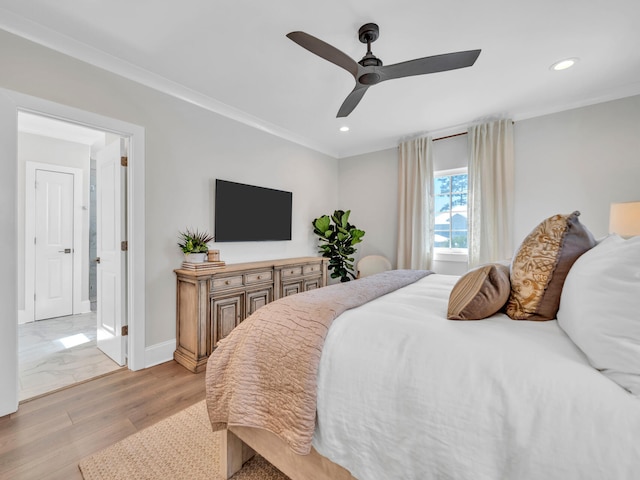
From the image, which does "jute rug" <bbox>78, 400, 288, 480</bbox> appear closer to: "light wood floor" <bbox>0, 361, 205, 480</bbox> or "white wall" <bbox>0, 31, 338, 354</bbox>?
"light wood floor" <bbox>0, 361, 205, 480</bbox>

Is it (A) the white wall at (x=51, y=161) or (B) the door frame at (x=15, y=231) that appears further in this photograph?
(A) the white wall at (x=51, y=161)

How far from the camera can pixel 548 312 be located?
109 centimetres

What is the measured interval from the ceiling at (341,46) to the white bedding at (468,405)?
1.98 m

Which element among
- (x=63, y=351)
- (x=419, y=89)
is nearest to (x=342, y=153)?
(x=419, y=89)

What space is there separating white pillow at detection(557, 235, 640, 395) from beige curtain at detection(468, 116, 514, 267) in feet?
8.81

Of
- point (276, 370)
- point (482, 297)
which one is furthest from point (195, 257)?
point (482, 297)

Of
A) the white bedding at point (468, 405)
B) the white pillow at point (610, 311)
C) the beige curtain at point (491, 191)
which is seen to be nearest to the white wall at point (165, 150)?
the white bedding at point (468, 405)

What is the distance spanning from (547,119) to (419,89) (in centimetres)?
168

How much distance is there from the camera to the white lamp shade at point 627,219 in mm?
2115

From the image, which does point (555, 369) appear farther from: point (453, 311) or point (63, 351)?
point (63, 351)

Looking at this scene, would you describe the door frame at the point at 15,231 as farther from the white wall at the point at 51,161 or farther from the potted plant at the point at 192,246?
the white wall at the point at 51,161

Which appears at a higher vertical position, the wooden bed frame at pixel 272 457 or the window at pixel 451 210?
the window at pixel 451 210

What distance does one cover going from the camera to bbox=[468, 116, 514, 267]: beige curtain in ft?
10.9

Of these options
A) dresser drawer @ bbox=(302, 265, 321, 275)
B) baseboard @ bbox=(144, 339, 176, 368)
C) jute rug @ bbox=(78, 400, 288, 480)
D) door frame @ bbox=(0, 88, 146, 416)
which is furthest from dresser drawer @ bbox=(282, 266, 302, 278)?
jute rug @ bbox=(78, 400, 288, 480)
